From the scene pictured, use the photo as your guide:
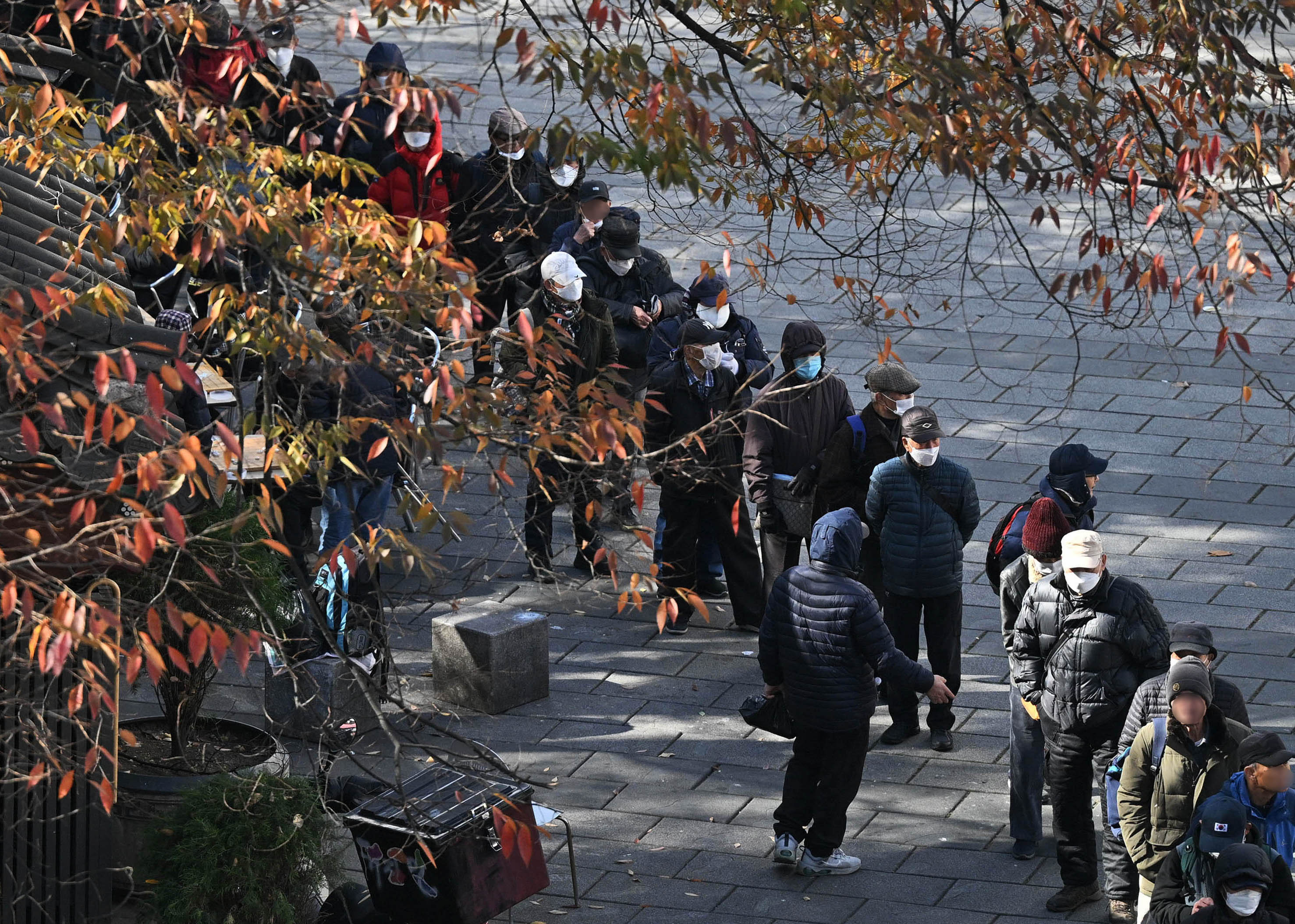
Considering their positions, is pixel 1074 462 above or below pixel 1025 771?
above

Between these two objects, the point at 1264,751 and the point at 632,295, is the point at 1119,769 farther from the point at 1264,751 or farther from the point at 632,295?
the point at 632,295

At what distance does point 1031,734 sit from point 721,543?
3029mm

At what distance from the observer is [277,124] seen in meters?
7.74

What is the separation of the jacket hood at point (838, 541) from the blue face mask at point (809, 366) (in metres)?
1.96

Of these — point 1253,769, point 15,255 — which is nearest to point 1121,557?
point 1253,769

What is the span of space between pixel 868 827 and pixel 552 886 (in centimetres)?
171

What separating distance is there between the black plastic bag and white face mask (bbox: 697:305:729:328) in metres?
3.01

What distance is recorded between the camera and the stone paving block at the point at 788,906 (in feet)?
26.9

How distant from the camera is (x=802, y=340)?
10234 mm

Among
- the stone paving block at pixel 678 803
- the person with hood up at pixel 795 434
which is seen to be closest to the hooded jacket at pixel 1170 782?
the stone paving block at pixel 678 803

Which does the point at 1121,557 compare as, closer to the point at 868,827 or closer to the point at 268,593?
the point at 868,827

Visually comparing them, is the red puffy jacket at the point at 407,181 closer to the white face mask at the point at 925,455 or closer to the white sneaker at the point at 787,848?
the white face mask at the point at 925,455

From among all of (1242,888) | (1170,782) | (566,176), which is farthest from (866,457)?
(1242,888)

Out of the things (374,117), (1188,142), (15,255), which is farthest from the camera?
(374,117)
